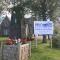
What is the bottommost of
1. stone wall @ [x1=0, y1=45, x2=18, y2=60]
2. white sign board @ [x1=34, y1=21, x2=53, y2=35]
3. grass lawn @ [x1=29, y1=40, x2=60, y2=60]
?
grass lawn @ [x1=29, y1=40, x2=60, y2=60]

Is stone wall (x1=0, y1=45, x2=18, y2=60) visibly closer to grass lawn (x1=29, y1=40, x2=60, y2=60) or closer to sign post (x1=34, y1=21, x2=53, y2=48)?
grass lawn (x1=29, y1=40, x2=60, y2=60)

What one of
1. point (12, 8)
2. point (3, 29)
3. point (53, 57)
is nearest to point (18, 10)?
point (12, 8)

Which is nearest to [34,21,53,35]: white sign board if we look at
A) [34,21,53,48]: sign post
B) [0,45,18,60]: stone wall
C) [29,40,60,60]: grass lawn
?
[34,21,53,48]: sign post

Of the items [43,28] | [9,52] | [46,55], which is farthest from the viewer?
[43,28]

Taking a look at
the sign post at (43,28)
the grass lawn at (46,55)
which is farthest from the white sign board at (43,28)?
the grass lawn at (46,55)

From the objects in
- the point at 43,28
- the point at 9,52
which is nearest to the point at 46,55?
the point at 43,28

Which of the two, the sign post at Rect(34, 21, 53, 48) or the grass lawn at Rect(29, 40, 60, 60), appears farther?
the sign post at Rect(34, 21, 53, 48)

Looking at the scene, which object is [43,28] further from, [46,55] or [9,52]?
[9,52]

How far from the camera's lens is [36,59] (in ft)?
63.3

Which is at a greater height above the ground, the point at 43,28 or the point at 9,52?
the point at 43,28

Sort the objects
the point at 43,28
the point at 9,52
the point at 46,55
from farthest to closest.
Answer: the point at 43,28, the point at 46,55, the point at 9,52

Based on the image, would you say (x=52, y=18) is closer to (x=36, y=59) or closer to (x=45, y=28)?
(x=45, y=28)

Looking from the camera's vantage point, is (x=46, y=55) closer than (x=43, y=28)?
Yes

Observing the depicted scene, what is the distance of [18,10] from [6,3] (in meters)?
3.73
